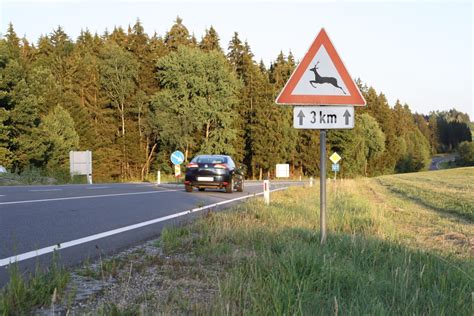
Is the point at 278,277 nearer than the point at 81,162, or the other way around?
the point at 278,277

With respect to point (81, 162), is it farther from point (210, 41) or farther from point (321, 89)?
point (210, 41)

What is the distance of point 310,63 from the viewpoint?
6188 mm

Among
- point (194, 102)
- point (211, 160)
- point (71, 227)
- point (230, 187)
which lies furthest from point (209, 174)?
point (194, 102)

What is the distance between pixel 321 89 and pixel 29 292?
418cm

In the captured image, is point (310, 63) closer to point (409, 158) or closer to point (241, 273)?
point (241, 273)

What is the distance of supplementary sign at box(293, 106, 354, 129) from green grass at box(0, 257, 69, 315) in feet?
11.3

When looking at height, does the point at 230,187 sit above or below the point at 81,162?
below

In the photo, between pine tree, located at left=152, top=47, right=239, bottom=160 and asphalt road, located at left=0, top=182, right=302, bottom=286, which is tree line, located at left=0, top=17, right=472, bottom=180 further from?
asphalt road, located at left=0, top=182, right=302, bottom=286

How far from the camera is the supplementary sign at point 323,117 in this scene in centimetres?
617

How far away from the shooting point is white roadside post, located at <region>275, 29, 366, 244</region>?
6.18 m

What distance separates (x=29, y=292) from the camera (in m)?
3.71

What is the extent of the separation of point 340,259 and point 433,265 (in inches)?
41.0

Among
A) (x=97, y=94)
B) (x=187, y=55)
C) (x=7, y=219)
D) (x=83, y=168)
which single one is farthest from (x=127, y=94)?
(x=7, y=219)

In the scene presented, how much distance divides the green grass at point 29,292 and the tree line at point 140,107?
31.6 metres
